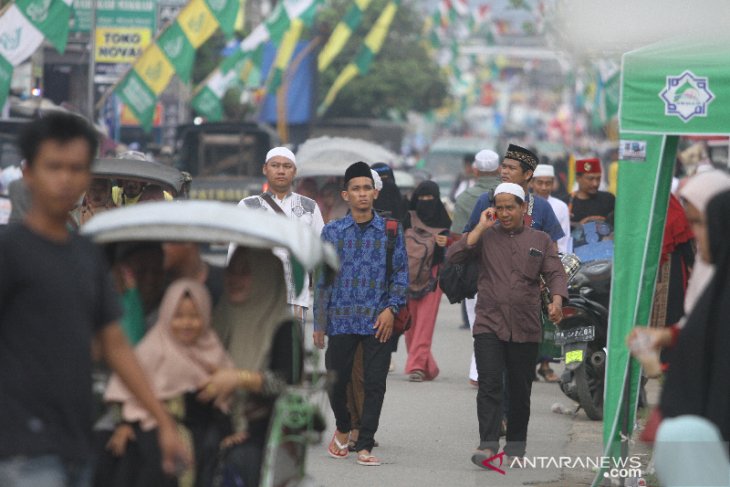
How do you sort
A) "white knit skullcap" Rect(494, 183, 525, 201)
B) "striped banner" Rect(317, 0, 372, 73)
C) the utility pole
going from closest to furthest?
"white knit skullcap" Rect(494, 183, 525, 201)
the utility pole
"striped banner" Rect(317, 0, 372, 73)

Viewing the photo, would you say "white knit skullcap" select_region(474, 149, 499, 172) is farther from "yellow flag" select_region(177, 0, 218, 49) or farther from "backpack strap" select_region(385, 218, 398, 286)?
"yellow flag" select_region(177, 0, 218, 49)

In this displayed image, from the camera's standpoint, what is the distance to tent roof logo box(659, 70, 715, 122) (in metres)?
7.52

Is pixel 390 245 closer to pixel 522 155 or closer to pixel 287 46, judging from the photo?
pixel 522 155

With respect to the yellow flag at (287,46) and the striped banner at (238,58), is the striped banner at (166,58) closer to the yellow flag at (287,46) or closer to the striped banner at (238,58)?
the striped banner at (238,58)

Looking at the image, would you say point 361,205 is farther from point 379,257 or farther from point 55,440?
point 55,440

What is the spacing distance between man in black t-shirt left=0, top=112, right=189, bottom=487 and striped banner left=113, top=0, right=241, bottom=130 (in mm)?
21258

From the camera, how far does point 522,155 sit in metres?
10.7

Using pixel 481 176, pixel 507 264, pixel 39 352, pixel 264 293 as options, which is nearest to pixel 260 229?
pixel 264 293

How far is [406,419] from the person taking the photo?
11.3m

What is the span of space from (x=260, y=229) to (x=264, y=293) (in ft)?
1.59

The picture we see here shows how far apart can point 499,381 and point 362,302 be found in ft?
3.07

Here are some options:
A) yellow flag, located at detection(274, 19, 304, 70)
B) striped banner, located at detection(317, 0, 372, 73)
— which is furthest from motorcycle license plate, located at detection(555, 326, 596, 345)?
striped banner, located at detection(317, 0, 372, 73)

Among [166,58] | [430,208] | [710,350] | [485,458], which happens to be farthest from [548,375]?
[166,58]

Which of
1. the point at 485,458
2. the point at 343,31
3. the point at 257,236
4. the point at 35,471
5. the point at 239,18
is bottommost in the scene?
the point at 485,458
